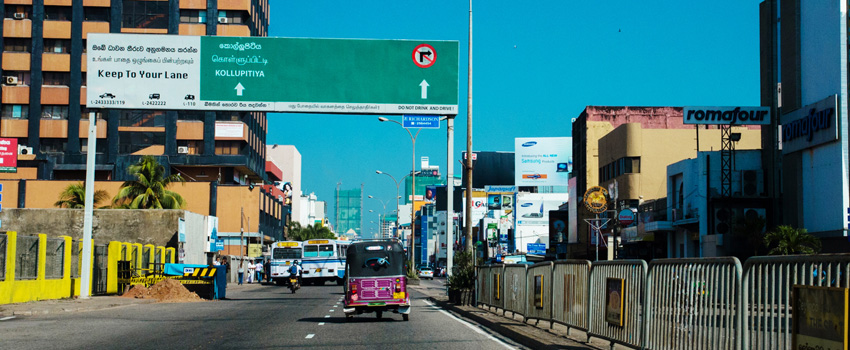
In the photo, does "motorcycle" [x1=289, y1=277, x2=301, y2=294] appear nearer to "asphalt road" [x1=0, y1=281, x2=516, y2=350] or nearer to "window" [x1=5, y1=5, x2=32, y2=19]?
"asphalt road" [x1=0, y1=281, x2=516, y2=350]

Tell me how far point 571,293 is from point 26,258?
1871cm

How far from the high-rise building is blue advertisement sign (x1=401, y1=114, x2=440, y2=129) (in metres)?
53.8

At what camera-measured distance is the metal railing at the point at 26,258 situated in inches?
1030

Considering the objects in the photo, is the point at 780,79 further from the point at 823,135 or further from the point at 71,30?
the point at 71,30

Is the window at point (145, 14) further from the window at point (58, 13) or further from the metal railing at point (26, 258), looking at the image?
the metal railing at point (26, 258)

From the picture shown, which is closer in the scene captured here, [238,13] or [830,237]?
[830,237]

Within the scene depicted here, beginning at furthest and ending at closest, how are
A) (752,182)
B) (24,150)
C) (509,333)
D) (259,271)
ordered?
1. (24,150)
2. (259,271)
3. (752,182)
4. (509,333)

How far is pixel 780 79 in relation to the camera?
42.0 meters

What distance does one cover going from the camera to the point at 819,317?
6.98m

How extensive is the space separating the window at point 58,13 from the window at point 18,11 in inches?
62.6

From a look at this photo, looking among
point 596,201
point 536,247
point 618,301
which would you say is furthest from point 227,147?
point 618,301

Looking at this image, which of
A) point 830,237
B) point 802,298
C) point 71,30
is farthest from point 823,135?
point 71,30

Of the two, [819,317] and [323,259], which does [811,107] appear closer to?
[323,259]

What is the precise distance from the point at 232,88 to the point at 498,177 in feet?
391
